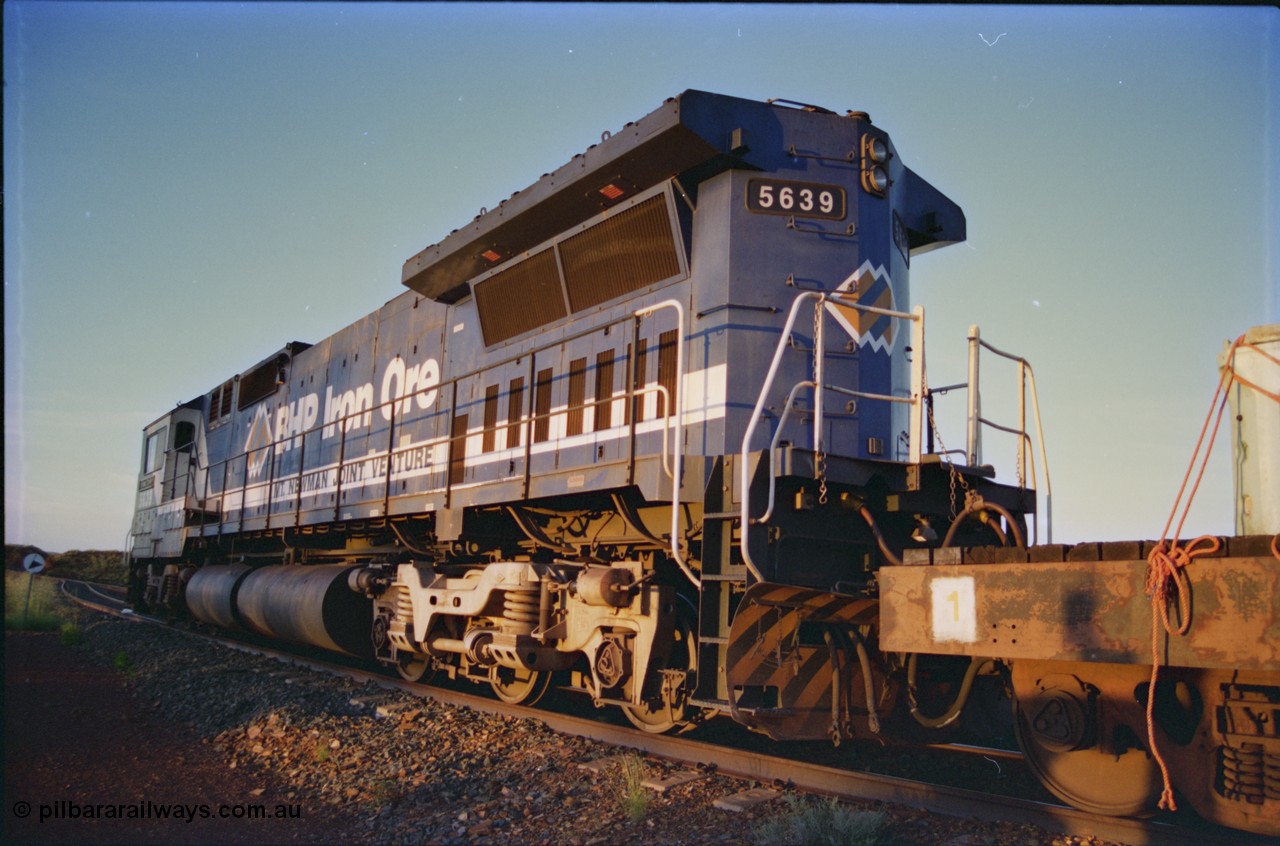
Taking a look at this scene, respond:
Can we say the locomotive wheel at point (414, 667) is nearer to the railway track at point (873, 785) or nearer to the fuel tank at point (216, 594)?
the railway track at point (873, 785)

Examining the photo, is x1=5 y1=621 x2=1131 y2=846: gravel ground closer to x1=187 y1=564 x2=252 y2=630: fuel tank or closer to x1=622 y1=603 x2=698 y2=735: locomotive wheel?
x1=622 y1=603 x2=698 y2=735: locomotive wheel

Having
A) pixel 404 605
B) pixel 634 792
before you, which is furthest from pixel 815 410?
pixel 404 605

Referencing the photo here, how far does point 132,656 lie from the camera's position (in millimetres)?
13477

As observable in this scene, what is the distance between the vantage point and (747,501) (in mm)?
5387

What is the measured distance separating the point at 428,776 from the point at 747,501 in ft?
8.82

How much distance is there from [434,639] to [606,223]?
4.04m

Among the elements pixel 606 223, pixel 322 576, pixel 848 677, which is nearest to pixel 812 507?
pixel 848 677

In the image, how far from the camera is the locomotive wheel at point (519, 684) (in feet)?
26.6

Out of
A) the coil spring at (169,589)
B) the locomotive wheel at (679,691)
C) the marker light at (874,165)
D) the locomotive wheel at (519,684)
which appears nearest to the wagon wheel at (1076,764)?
the locomotive wheel at (679,691)

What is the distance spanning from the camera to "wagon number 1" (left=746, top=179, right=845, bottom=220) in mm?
6734

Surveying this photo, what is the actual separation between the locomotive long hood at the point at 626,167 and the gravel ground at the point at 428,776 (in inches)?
161

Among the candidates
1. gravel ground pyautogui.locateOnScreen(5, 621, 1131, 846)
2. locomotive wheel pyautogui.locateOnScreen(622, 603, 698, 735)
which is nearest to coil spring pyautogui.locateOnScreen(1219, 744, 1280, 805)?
gravel ground pyautogui.locateOnScreen(5, 621, 1131, 846)

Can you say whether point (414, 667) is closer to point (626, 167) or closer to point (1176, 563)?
point (626, 167)

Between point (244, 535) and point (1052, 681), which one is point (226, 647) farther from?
point (1052, 681)
